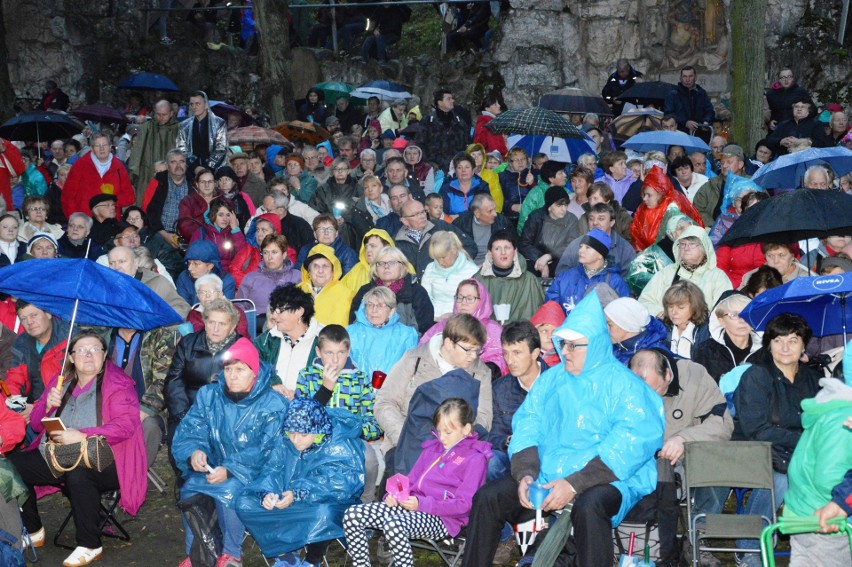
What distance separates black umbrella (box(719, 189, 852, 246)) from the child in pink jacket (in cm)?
272

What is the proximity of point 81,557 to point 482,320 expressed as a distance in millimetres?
3126

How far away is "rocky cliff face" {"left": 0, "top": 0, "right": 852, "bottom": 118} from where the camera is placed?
1991 cm

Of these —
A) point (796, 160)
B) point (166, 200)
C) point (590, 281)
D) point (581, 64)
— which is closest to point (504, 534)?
point (590, 281)

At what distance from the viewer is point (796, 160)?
9875 millimetres

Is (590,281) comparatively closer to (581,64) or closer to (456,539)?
(456,539)

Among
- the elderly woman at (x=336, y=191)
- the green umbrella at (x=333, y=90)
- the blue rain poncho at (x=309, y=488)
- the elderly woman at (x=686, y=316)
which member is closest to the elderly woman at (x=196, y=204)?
the elderly woman at (x=336, y=191)

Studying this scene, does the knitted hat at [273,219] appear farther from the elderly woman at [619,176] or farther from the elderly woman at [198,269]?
the elderly woman at [619,176]

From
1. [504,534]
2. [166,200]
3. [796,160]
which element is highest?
[796,160]

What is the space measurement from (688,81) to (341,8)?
9118 millimetres

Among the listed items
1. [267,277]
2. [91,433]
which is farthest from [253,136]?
[91,433]

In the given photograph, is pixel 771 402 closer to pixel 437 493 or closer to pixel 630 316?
pixel 630 316

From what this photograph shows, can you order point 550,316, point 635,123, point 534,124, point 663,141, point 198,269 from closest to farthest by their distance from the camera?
point 550,316 → point 198,269 → point 534,124 → point 663,141 → point 635,123

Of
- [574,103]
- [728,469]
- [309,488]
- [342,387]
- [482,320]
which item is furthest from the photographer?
[574,103]

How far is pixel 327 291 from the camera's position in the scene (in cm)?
905
